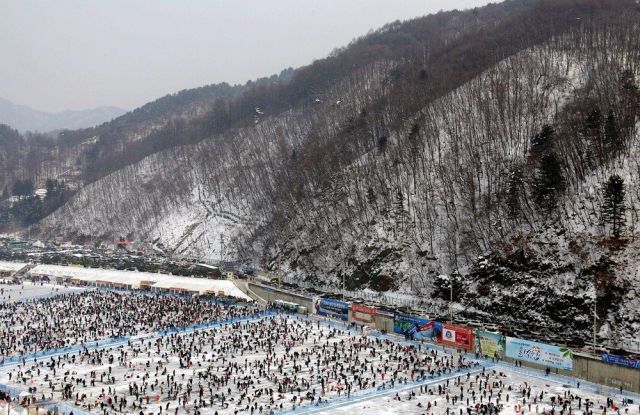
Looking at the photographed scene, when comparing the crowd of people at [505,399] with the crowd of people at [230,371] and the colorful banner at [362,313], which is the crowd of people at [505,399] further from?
the colorful banner at [362,313]

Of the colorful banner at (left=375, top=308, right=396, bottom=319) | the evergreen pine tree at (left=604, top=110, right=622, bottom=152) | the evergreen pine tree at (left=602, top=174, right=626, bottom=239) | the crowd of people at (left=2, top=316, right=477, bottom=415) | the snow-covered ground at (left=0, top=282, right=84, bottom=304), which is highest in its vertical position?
the evergreen pine tree at (left=604, top=110, right=622, bottom=152)

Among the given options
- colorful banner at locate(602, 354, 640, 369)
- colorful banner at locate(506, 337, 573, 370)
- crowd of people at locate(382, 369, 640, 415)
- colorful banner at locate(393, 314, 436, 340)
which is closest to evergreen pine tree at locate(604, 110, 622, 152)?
colorful banner at locate(506, 337, 573, 370)

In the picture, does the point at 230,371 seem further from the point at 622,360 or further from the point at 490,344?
the point at 622,360

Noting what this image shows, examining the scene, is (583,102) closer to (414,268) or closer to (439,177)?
(439,177)

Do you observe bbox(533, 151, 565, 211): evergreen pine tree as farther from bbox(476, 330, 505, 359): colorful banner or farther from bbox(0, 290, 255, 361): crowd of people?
bbox(0, 290, 255, 361): crowd of people

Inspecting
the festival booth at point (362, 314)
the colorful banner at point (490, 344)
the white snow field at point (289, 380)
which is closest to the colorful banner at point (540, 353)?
the colorful banner at point (490, 344)

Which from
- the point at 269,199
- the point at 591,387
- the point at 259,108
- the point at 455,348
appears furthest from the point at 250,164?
the point at 591,387
